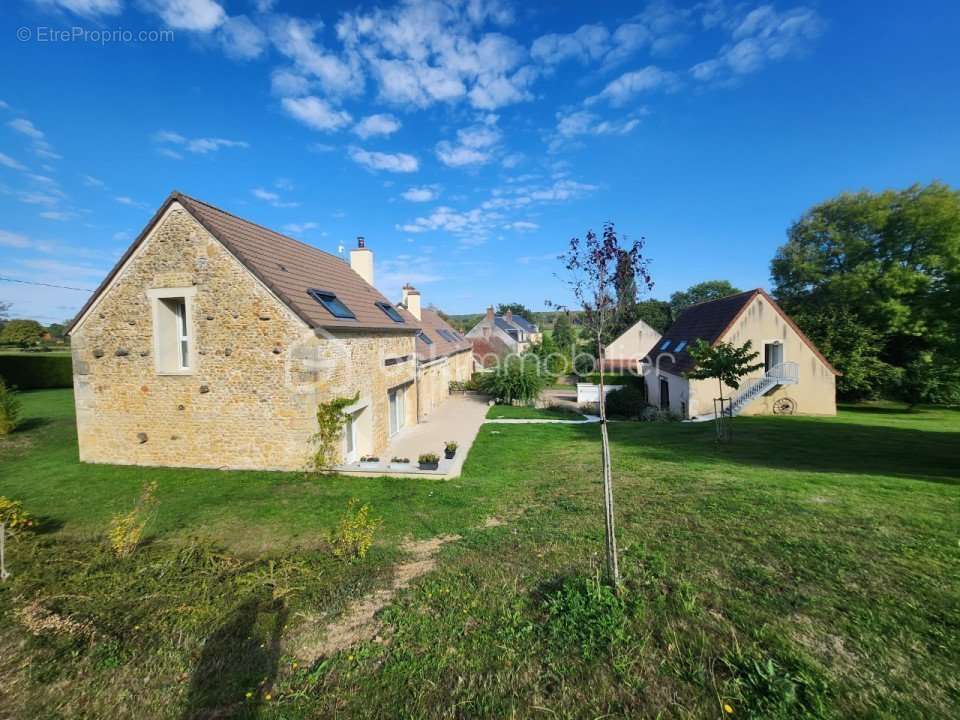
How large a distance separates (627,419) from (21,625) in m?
21.9

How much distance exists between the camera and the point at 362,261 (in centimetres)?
1906

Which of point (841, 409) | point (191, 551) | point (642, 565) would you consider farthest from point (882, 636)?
point (841, 409)

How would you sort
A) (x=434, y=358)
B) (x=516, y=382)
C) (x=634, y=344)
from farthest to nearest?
(x=634, y=344) → (x=516, y=382) → (x=434, y=358)

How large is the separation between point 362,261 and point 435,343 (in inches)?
294

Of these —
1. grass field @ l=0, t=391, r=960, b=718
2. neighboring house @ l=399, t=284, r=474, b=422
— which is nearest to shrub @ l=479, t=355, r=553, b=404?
neighboring house @ l=399, t=284, r=474, b=422

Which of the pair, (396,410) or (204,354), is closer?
(204,354)

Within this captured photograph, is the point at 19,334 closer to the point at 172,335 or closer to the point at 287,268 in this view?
the point at 172,335

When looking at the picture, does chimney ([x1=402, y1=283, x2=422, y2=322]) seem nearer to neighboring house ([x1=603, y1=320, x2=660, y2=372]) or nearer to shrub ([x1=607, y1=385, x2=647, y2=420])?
shrub ([x1=607, y1=385, x2=647, y2=420])

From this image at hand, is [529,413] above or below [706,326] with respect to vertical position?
below

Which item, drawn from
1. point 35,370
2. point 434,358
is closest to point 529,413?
point 434,358

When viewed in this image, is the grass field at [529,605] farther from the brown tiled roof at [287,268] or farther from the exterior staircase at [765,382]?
the exterior staircase at [765,382]

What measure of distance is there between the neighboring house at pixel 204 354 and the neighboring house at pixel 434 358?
7606mm

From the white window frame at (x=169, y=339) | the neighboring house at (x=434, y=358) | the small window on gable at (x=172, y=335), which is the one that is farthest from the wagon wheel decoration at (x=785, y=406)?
the small window on gable at (x=172, y=335)

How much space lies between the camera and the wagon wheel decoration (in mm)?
19703
